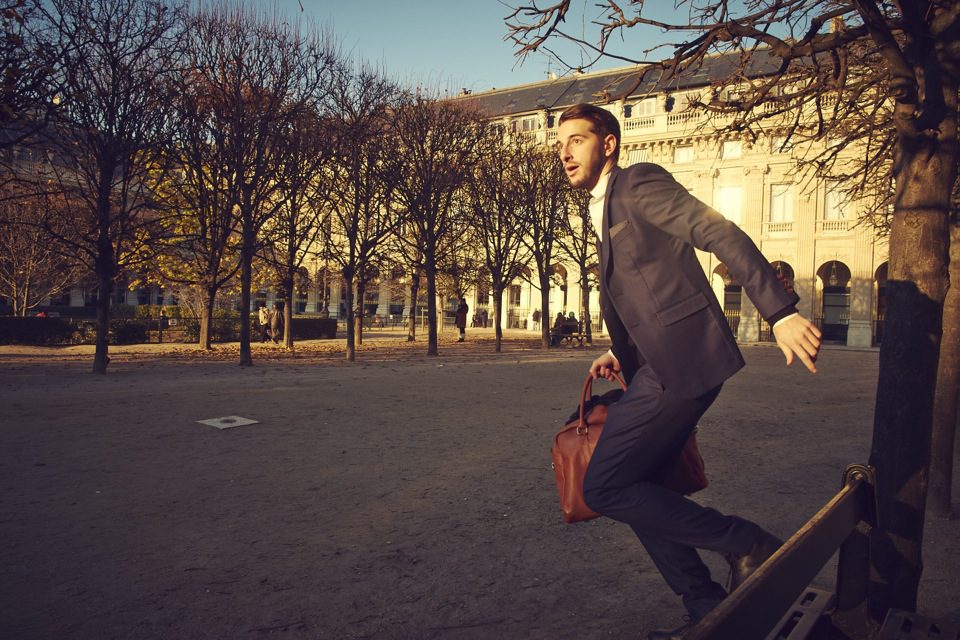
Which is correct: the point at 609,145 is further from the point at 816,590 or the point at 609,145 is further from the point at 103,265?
the point at 103,265

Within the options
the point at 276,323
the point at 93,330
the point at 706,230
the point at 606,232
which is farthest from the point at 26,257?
the point at 706,230

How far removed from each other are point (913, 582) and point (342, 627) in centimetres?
279

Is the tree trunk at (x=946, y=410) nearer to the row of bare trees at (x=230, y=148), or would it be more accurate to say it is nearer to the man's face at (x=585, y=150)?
the man's face at (x=585, y=150)

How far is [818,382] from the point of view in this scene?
17453 millimetres

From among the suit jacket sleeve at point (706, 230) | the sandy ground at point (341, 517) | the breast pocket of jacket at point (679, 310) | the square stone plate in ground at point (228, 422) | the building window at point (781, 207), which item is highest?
the building window at point (781, 207)

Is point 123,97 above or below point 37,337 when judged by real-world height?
above

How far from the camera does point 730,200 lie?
43.2m

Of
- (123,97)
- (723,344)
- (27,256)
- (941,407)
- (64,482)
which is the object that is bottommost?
(64,482)

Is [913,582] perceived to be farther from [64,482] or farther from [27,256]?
[27,256]

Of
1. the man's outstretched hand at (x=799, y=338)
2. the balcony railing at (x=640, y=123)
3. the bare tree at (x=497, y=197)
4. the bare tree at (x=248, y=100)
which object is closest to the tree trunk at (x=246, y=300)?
the bare tree at (x=248, y=100)

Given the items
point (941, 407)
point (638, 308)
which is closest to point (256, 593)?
point (638, 308)

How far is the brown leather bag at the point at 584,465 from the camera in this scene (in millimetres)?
2779

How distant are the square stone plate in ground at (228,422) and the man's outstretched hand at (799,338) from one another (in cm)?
820

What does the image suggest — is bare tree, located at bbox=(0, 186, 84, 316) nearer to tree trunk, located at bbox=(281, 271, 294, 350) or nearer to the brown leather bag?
tree trunk, located at bbox=(281, 271, 294, 350)
